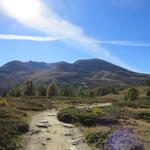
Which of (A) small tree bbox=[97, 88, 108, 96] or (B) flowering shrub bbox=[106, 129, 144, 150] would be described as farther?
(A) small tree bbox=[97, 88, 108, 96]

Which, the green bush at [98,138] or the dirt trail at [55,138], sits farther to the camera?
the green bush at [98,138]

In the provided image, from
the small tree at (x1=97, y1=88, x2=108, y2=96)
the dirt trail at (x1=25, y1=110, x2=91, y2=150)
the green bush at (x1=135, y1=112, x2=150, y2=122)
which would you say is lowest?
the dirt trail at (x1=25, y1=110, x2=91, y2=150)

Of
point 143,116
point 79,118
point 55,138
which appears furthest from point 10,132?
point 143,116

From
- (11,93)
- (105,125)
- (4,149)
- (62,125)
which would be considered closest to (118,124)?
(105,125)

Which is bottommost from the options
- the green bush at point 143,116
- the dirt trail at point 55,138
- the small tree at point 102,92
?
the dirt trail at point 55,138

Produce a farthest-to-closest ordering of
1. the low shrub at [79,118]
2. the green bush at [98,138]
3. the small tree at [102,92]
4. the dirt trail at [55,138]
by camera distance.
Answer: the small tree at [102,92] → the low shrub at [79,118] → the green bush at [98,138] → the dirt trail at [55,138]

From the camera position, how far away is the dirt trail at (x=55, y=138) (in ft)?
96.3

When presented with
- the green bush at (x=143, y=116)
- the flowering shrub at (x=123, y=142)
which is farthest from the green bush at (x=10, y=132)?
the green bush at (x=143, y=116)

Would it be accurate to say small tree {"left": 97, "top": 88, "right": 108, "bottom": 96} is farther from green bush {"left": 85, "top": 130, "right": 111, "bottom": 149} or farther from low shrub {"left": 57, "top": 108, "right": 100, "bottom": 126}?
green bush {"left": 85, "top": 130, "right": 111, "bottom": 149}

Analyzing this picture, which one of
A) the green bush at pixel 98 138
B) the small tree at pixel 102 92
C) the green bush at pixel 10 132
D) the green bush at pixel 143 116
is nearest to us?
the green bush at pixel 10 132

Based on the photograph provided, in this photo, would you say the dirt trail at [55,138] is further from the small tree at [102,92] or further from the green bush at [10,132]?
the small tree at [102,92]

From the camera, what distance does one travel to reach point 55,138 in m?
33.2

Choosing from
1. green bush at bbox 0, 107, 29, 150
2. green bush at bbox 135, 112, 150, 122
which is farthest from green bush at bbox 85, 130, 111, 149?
green bush at bbox 135, 112, 150, 122

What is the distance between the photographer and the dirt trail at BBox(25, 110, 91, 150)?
29352mm
